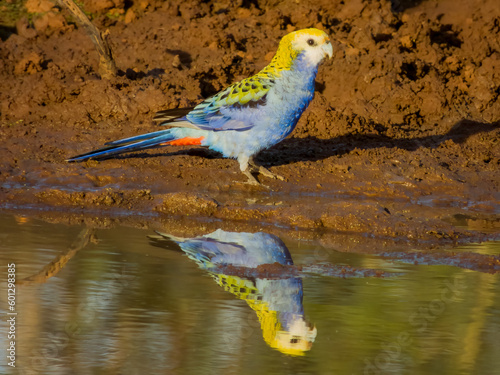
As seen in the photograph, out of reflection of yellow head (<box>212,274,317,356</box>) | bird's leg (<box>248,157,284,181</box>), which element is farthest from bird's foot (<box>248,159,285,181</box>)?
reflection of yellow head (<box>212,274,317,356</box>)

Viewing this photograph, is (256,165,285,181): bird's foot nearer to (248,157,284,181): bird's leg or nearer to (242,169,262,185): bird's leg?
(248,157,284,181): bird's leg

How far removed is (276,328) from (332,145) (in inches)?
184

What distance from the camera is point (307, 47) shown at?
7574 mm

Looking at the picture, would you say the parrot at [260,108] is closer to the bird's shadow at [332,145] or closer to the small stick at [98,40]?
the bird's shadow at [332,145]

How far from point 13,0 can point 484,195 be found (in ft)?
20.3

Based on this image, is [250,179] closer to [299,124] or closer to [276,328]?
[299,124]

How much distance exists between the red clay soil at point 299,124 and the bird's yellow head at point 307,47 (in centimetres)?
107

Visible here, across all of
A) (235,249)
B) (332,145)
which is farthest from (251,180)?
(235,249)

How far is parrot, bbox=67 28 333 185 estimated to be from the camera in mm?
7492

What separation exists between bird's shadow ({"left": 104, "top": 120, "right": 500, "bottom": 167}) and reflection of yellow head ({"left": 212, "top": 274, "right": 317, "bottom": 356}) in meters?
3.52

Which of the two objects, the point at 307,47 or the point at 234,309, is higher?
the point at 307,47

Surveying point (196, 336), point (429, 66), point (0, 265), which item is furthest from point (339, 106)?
point (196, 336)

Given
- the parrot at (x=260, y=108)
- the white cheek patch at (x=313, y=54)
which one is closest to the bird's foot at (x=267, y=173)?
the parrot at (x=260, y=108)

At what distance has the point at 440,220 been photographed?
6.66 m
